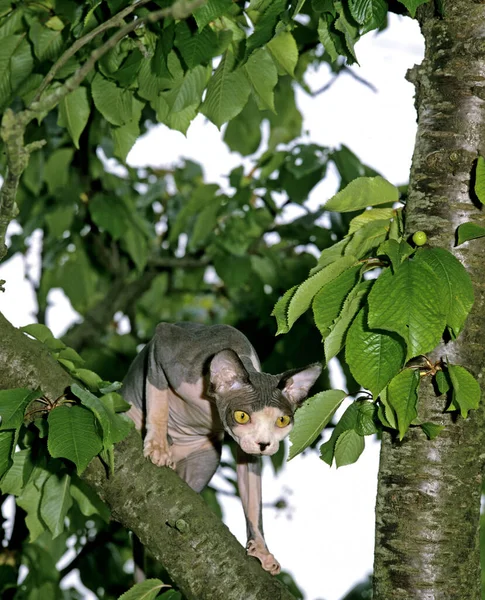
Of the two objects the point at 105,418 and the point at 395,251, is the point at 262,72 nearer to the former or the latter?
the point at 395,251

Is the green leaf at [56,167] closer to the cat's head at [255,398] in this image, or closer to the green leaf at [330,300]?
the cat's head at [255,398]

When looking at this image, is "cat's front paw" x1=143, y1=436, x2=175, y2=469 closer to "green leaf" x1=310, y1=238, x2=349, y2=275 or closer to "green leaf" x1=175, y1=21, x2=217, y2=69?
"green leaf" x1=310, y1=238, x2=349, y2=275

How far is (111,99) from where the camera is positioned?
231 centimetres

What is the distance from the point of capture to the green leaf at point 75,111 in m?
2.44

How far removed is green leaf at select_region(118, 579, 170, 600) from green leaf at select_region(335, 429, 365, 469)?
23.2 inches

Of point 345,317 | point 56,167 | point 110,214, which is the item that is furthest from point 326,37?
point 56,167

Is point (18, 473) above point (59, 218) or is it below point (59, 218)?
below

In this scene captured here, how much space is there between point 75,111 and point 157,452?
3.50 ft

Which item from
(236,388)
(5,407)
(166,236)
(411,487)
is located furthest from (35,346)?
(166,236)

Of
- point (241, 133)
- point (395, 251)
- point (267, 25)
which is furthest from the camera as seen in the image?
point (241, 133)

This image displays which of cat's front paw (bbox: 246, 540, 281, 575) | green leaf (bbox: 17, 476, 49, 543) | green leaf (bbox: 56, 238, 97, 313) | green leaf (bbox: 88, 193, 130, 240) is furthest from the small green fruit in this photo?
green leaf (bbox: 56, 238, 97, 313)

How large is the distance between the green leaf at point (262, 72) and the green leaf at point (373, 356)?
97cm

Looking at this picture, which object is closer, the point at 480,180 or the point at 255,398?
the point at 480,180

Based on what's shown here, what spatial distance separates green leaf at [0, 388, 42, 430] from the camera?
171cm
